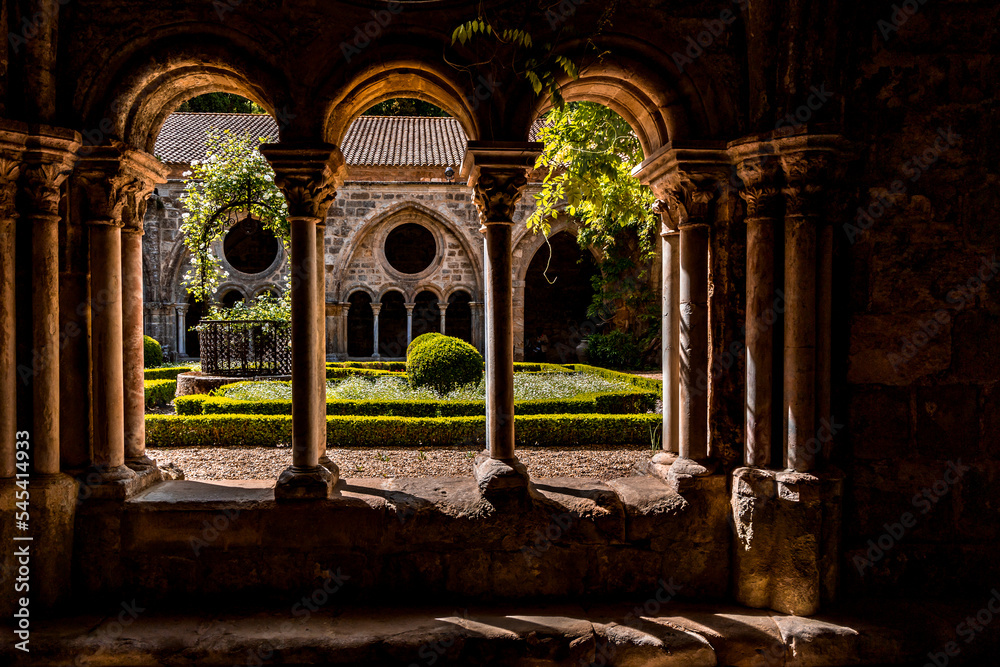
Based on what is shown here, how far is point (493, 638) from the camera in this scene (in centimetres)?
278

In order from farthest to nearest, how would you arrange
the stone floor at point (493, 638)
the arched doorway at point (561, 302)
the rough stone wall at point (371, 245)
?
the arched doorway at point (561, 302)
the rough stone wall at point (371, 245)
the stone floor at point (493, 638)

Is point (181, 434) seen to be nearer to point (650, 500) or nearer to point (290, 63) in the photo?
point (290, 63)

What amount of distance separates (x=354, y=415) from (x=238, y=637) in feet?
15.3

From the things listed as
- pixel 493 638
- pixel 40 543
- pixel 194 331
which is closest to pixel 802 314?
pixel 493 638

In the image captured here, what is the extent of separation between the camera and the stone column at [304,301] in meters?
3.18

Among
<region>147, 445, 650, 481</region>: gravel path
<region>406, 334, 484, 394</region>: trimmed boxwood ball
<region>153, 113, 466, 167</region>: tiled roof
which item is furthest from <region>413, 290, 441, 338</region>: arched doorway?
<region>147, 445, 650, 481</region>: gravel path

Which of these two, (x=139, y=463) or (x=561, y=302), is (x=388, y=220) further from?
(x=139, y=463)

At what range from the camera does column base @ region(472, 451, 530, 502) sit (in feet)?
10.4

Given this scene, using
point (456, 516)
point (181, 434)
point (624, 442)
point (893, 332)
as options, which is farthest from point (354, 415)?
point (893, 332)

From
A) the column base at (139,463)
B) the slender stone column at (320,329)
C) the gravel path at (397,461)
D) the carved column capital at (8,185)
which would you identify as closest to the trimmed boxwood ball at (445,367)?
the gravel path at (397,461)

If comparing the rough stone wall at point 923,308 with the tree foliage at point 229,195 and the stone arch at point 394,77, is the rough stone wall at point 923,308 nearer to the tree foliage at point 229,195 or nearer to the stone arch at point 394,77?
the stone arch at point 394,77

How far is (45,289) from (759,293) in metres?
3.83

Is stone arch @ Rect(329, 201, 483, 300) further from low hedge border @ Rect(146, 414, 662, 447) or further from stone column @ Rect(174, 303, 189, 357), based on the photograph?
low hedge border @ Rect(146, 414, 662, 447)

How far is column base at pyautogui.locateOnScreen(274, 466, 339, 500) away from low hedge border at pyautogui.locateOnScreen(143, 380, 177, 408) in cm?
743
